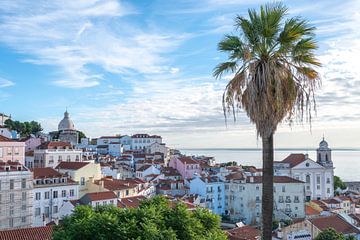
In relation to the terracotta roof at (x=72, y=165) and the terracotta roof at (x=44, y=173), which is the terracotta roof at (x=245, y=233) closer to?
the terracotta roof at (x=44, y=173)

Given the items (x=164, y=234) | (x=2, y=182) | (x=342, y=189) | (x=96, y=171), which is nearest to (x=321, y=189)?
(x=342, y=189)

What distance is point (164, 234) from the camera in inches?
483

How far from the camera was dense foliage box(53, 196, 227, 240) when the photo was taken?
12227 millimetres

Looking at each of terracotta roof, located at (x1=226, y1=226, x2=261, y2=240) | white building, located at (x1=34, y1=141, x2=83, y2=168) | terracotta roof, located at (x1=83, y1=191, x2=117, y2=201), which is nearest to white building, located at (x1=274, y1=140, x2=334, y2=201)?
white building, located at (x1=34, y1=141, x2=83, y2=168)

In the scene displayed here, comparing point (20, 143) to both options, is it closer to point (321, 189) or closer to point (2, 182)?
point (2, 182)

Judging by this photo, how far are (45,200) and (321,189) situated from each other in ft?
169

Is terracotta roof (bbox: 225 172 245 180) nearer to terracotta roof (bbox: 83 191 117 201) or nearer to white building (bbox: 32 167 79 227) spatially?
terracotta roof (bbox: 83 191 117 201)

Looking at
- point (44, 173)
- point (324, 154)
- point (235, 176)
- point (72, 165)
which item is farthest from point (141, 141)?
point (44, 173)

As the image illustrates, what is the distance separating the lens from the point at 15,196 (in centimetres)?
4284

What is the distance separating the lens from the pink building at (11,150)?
54469 mm

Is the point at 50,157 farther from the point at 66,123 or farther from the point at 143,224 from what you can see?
the point at 143,224

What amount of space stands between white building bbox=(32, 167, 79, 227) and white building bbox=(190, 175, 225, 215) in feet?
65.2

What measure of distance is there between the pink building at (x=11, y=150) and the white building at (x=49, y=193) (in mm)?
8241

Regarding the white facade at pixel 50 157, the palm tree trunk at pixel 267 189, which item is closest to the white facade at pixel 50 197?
the white facade at pixel 50 157
